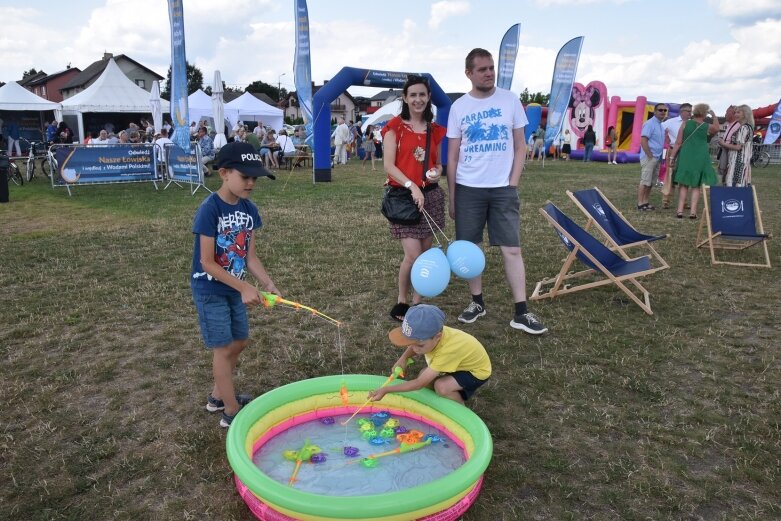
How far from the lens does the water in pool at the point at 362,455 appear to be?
2652 mm

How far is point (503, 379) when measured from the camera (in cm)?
356

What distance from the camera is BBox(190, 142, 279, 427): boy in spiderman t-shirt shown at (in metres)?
2.72

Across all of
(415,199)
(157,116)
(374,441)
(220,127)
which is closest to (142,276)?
(415,199)

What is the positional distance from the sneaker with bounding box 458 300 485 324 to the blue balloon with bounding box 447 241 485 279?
89cm

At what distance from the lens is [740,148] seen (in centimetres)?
894

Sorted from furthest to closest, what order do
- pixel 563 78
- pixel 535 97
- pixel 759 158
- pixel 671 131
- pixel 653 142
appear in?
pixel 535 97, pixel 759 158, pixel 563 78, pixel 671 131, pixel 653 142

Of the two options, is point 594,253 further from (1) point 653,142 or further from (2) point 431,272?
(1) point 653,142

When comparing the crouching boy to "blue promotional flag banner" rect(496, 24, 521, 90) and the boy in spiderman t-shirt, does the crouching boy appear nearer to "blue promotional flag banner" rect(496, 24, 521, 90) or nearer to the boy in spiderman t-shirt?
the boy in spiderman t-shirt

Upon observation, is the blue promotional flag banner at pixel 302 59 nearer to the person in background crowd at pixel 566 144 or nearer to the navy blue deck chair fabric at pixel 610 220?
the navy blue deck chair fabric at pixel 610 220

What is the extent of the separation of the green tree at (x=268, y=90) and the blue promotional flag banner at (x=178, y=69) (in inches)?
2783

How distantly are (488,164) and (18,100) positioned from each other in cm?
2727

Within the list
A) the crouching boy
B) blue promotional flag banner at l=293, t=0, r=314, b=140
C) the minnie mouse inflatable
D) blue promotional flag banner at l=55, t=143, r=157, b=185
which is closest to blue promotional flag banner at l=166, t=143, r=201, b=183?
blue promotional flag banner at l=55, t=143, r=157, b=185

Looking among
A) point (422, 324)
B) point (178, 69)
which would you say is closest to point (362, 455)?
point (422, 324)

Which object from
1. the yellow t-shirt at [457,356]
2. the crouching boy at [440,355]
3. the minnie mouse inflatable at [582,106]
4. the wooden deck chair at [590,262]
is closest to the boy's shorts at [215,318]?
the crouching boy at [440,355]
